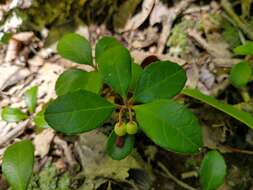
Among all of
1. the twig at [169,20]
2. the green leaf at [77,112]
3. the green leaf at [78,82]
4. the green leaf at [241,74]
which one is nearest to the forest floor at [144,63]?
the twig at [169,20]

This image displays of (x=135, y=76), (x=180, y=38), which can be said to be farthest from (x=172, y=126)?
(x=180, y=38)

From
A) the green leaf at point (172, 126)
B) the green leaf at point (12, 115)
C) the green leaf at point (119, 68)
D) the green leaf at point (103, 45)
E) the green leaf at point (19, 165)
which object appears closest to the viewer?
the green leaf at point (172, 126)

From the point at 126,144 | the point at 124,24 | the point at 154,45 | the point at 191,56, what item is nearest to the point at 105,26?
the point at 124,24

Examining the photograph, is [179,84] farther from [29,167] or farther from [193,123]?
[29,167]

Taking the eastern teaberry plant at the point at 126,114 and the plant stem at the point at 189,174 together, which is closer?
the eastern teaberry plant at the point at 126,114

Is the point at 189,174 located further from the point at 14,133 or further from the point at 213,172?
the point at 14,133

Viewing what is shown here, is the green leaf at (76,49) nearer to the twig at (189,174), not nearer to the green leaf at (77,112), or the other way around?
the green leaf at (77,112)

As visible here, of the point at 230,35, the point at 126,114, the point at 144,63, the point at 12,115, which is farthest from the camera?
the point at 230,35
